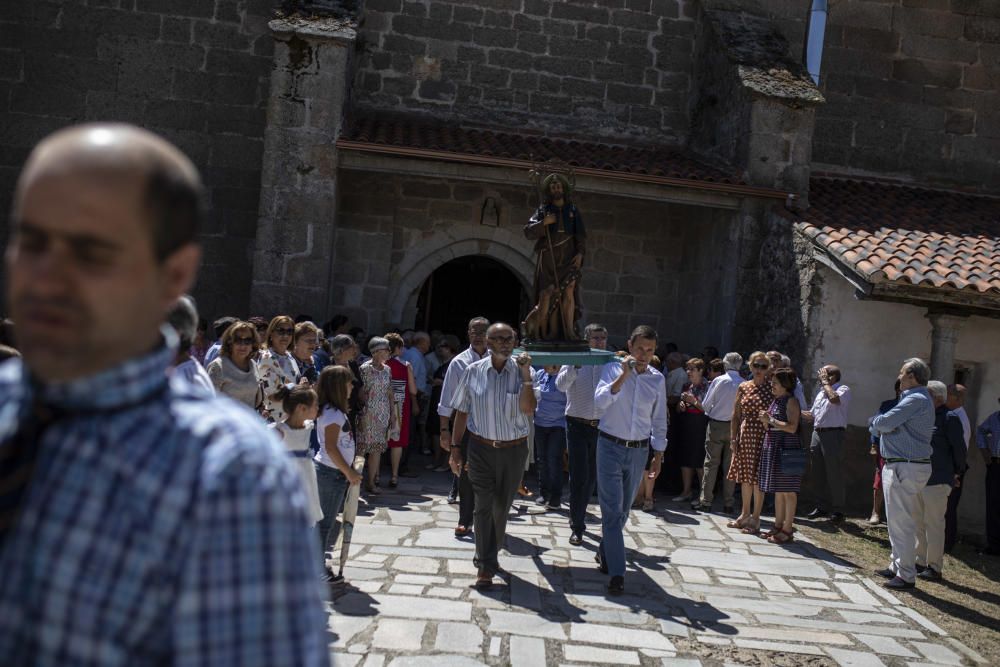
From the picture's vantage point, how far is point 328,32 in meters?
11.8

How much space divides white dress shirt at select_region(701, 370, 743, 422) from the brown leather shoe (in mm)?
4326

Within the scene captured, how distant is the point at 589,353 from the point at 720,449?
3.35 metres

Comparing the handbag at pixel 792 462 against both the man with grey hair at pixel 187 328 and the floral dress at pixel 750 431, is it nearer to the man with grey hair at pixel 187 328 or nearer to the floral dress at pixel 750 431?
the floral dress at pixel 750 431

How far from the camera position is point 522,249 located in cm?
1395

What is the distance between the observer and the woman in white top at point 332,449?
18.6 feet

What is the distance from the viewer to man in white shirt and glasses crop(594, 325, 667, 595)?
21.3 ft

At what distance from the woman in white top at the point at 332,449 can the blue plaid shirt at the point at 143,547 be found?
14.5 feet

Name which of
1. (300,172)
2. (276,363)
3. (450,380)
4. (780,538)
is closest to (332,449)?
(276,363)

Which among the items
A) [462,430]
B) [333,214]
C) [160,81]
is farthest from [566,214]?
[160,81]

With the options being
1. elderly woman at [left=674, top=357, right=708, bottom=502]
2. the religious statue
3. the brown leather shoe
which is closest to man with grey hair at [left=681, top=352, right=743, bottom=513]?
elderly woman at [left=674, top=357, right=708, bottom=502]

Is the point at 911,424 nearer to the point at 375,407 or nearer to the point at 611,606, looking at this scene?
the point at 611,606

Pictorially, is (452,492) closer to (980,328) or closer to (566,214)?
A: (566,214)

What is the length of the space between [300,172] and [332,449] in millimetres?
7063

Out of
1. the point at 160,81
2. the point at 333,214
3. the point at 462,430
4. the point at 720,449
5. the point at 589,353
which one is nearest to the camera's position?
the point at 462,430
